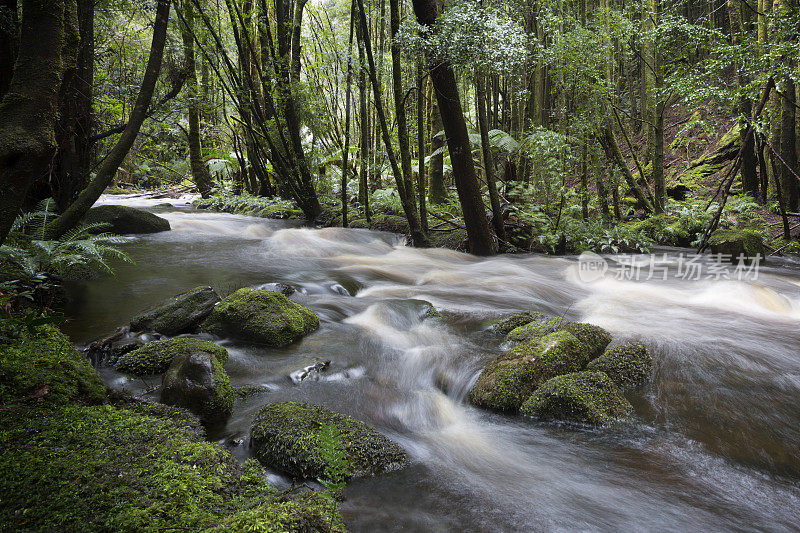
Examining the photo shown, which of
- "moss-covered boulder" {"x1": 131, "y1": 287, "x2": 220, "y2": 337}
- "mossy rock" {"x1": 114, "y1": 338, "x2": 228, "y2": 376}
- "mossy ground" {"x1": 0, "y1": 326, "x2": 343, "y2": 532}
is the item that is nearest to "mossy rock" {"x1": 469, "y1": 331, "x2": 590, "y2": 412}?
"mossy ground" {"x1": 0, "y1": 326, "x2": 343, "y2": 532}

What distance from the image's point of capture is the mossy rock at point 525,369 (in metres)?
3.65

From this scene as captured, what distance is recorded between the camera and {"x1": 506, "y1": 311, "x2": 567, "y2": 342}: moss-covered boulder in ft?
14.8

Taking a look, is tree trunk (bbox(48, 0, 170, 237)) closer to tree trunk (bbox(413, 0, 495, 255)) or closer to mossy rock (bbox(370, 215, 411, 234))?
tree trunk (bbox(413, 0, 495, 255))

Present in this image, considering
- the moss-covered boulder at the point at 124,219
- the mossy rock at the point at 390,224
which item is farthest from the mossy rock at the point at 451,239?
the moss-covered boulder at the point at 124,219

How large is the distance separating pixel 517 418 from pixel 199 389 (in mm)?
2328

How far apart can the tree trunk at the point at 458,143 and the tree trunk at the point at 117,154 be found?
3965 mm

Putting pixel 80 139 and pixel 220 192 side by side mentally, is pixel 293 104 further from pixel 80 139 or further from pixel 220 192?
pixel 220 192

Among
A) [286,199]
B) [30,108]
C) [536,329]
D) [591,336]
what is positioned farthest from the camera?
[286,199]

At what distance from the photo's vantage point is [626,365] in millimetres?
4012

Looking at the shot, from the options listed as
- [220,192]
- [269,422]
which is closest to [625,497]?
[269,422]

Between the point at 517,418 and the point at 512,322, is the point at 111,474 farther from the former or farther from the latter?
Result: the point at 512,322

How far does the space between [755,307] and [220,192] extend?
17.0m

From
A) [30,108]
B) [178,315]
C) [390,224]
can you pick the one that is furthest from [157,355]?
[390,224]

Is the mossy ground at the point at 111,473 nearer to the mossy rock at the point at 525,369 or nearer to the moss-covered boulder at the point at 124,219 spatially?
the mossy rock at the point at 525,369
